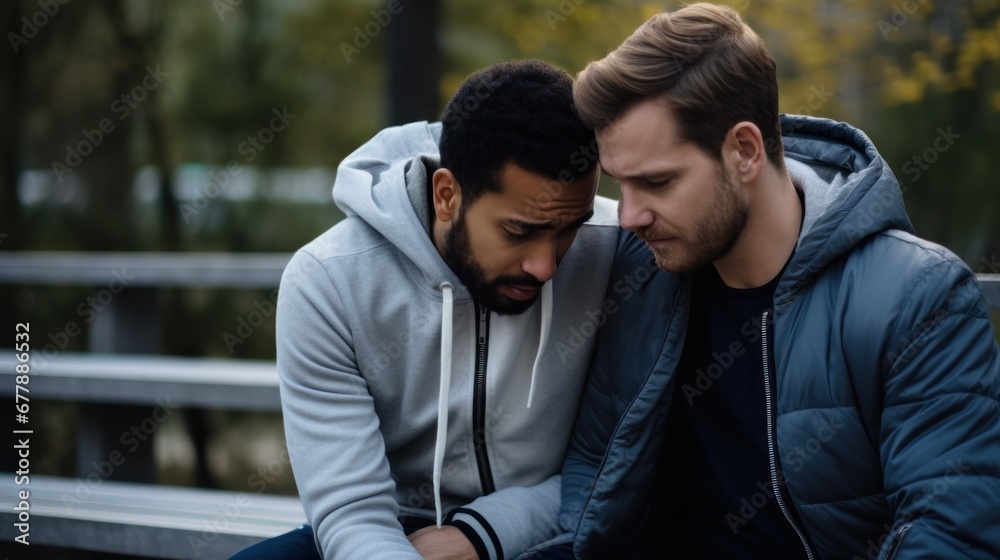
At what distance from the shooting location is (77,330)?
5.93 meters

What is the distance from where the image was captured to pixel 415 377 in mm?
2295

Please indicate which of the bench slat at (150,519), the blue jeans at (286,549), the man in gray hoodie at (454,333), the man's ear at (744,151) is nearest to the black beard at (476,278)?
the man in gray hoodie at (454,333)

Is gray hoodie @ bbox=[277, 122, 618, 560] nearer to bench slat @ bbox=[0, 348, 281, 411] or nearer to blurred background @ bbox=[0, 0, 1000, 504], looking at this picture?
bench slat @ bbox=[0, 348, 281, 411]

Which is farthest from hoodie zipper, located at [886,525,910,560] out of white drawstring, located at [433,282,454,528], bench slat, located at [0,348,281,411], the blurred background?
the blurred background

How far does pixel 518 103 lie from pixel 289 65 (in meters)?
4.12

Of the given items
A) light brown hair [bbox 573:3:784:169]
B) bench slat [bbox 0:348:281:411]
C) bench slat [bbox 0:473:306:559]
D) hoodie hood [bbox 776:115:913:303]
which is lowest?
bench slat [bbox 0:473:306:559]

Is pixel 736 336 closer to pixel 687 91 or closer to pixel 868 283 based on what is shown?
pixel 868 283

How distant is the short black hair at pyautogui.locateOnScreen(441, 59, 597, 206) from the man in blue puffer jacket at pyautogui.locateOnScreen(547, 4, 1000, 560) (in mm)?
64

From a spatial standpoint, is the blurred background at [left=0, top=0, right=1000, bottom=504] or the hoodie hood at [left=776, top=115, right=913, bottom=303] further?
the blurred background at [left=0, top=0, right=1000, bottom=504]

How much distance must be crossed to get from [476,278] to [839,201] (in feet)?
2.55

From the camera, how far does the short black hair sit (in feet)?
6.78

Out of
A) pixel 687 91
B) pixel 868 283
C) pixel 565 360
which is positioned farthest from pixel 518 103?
pixel 868 283

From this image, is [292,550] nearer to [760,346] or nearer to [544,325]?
[544,325]

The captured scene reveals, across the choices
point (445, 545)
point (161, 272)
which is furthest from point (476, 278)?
point (161, 272)
